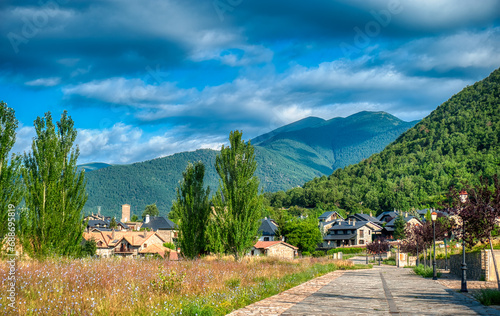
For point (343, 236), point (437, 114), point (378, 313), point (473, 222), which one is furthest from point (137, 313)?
point (437, 114)

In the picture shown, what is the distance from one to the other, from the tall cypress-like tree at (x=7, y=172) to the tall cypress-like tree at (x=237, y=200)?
11.9 m

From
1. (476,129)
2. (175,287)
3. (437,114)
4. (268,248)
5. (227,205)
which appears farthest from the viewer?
(437,114)

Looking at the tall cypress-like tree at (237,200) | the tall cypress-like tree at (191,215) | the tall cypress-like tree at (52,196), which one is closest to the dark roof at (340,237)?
the tall cypress-like tree at (237,200)

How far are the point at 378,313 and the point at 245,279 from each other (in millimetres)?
6630

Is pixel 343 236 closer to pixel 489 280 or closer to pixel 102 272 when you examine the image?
pixel 489 280

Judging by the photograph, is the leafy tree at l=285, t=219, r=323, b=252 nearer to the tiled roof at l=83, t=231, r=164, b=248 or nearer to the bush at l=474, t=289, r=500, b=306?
the tiled roof at l=83, t=231, r=164, b=248

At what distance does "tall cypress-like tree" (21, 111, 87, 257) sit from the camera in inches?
741

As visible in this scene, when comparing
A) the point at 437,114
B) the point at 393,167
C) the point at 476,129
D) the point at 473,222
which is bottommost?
the point at 473,222

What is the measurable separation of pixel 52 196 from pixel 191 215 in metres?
9.87

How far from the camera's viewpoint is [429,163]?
159 metres

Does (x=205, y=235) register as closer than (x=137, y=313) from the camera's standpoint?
No

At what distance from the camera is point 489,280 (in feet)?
66.2

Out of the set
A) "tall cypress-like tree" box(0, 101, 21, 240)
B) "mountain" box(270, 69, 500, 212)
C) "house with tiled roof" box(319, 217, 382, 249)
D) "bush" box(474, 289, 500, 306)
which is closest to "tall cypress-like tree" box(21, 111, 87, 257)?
"tall cypress-like tree" box(0, 101, 21, 240)

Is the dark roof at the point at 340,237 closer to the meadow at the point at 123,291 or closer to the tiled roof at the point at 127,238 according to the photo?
the tiled roof at the point at 127,238
